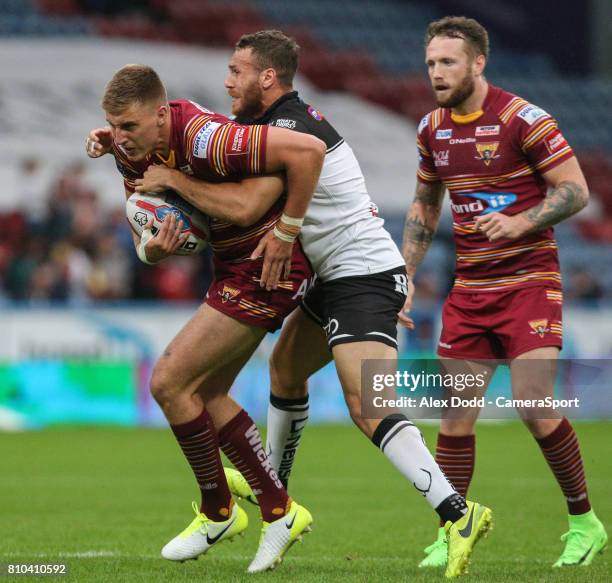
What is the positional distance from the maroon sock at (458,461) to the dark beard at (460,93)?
5.38ft

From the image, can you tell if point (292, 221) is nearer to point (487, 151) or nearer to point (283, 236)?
point (283, 236)

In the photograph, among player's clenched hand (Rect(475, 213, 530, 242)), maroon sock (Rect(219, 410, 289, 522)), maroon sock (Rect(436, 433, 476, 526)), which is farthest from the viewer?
maroon sock (Rect(436, 433, 476, 526))

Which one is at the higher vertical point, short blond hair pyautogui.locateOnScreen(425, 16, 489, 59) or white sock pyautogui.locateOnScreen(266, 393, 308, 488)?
short blond hair pyautogui.locateOnScreen(425, 16, 489, 59)

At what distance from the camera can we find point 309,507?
8430mm

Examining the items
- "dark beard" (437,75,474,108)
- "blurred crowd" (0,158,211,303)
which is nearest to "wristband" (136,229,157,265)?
"dark beard" (437,75,474,108)

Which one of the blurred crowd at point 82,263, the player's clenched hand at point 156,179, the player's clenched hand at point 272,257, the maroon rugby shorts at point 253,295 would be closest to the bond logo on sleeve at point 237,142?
the player's clenched hand at point 156,179

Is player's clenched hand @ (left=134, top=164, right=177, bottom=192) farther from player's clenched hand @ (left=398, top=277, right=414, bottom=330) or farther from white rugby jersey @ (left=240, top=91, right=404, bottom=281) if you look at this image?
player's clenched hand @ (left=398, top=277, right=414, bottom=330)

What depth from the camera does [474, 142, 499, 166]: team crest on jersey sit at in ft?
20.3

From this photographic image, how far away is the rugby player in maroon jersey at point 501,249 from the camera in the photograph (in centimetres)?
604

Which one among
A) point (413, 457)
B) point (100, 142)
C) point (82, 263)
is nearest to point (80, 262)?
point (82, 263)

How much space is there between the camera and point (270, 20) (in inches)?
1038

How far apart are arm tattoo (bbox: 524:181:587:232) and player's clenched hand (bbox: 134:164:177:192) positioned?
5.49ft

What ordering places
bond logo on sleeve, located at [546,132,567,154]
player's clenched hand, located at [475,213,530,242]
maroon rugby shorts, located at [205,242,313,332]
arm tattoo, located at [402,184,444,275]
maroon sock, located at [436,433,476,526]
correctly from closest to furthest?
maroon rugby shorts, located at [205,242,313,332] < player's clenched hand, located at [475,213,530,242] < bond logo on sleeve, located at [546,132,567,154] < maroon sock, located at [436,433,476,526] < arm tattoo, located at [402,184,444,275]

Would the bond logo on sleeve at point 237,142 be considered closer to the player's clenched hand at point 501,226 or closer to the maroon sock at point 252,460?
the player's clenched hand at point 501,226
